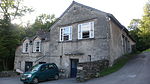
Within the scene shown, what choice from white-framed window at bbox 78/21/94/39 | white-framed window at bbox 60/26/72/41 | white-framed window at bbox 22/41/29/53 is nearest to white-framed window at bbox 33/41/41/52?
white-framed window at bbox 22/41/29/53

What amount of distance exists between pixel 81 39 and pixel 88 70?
5.09 metres

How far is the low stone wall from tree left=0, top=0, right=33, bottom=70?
1839cm

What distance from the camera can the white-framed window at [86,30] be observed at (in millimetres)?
15906

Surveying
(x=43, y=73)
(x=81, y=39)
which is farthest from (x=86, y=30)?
(x=43, y=73)

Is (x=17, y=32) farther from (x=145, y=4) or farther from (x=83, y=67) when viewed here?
(x=145, y=4)

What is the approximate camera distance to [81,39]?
54.1 feet

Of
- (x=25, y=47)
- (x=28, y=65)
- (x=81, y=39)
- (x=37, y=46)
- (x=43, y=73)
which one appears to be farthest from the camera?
(x=25, y=47)

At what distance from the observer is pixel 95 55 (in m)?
15.1

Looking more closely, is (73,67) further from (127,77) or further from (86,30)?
(127,77)

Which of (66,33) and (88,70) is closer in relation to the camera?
(88,70)

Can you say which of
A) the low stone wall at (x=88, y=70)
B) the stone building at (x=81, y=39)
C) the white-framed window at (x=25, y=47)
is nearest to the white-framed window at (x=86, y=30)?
the stone building at (x=81, y=39)

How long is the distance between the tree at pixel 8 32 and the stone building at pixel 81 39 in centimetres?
A: 792

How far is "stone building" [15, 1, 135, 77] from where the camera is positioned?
14.8 meters

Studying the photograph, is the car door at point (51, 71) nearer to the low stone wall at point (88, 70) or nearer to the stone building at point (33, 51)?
the low stone wall at point (88, 70)
